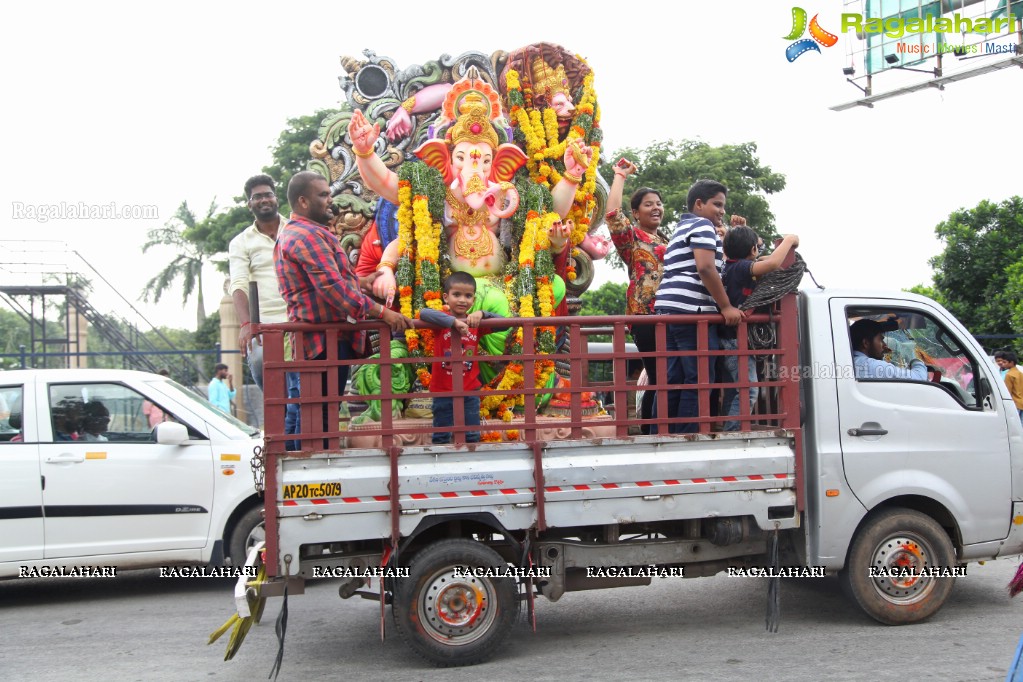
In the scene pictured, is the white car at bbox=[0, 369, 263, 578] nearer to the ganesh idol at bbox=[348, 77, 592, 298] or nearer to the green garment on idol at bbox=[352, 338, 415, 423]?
the green garment on idol at bbox=[352, 338, 415, 423]

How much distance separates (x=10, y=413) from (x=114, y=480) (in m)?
0.90

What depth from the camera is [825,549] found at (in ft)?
16.8

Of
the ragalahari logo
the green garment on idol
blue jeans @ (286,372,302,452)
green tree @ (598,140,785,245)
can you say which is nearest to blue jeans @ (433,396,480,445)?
blue jeans @ (286,372,302,452)

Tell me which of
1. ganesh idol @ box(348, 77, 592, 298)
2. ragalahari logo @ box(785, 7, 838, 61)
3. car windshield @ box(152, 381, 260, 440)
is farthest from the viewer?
ragalahari logo @ box(785, 7, 838, 61)

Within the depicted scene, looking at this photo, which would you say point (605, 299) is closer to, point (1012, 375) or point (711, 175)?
point (711, 175)

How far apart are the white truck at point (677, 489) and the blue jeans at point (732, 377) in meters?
0.08

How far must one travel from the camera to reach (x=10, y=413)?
20.8 ft

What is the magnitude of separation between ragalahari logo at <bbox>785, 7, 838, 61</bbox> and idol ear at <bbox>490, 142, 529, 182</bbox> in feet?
24.0

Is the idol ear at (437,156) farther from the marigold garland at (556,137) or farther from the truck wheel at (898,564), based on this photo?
the truck wheel at (898,564)

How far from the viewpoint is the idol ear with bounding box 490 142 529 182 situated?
6914 mm

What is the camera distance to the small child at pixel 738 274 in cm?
521

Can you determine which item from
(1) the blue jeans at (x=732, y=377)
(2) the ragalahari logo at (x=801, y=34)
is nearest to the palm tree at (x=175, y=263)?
(2) the ragalahari logo at (x=801, y=34)

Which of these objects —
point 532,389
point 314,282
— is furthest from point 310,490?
point 532,389

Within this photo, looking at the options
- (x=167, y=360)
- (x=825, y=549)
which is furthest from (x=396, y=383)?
(x=167, y=360)
